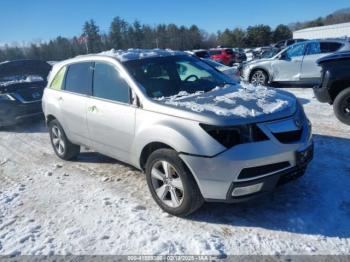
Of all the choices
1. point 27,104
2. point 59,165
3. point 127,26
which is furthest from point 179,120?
point 127,26

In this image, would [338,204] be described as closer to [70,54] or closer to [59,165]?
[59,165]

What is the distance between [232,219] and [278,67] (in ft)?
29.4

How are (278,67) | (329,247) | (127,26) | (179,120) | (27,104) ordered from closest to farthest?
1. (329,247)
2. (179,120)
3. (27,104)
4. (278,67)
5. (127,26)

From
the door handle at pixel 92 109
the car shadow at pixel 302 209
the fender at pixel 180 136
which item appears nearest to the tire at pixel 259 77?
the car shadow at pixel 302 209

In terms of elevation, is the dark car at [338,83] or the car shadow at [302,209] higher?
the dark car at [338,83]

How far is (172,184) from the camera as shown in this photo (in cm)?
360

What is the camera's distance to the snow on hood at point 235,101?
3.41m

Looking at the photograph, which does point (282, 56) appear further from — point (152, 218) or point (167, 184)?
point (152, 218)

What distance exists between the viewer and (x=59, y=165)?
5703mm

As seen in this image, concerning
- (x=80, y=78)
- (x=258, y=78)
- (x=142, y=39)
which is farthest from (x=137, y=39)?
(x=80, y=78)

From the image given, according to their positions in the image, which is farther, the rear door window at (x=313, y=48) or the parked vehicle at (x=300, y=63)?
the rear door window at (x=313, y=48)

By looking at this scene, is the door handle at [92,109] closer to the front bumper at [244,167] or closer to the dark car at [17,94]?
the front bumper at [244,167]

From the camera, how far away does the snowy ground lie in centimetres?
318

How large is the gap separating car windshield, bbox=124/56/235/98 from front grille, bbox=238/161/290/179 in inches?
57.3
